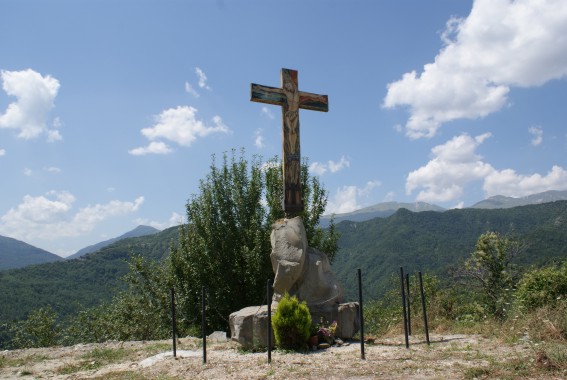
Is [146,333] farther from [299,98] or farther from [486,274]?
[486,274]

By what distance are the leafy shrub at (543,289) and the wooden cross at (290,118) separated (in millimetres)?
6561

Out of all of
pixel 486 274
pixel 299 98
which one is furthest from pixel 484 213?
pixel 299 98

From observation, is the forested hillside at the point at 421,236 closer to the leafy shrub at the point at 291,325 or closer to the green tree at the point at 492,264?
the green tree at the point at 492,264

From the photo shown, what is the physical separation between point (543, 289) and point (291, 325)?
722cm

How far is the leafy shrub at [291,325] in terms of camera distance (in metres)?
8.99

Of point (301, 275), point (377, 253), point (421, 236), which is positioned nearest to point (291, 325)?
point (301, 275)

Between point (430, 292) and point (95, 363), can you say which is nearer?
point (95, 363)

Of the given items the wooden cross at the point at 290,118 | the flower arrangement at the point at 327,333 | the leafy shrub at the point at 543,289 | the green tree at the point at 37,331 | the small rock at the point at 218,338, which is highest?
the wooden cross at the point at 290,118

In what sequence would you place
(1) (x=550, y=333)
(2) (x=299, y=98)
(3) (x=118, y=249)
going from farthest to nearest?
1. (3) (x=118, y=249)
2. (2) (x=299, y=98)
3. (1) (x=550, y=333)

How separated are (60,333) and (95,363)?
57.1 ft

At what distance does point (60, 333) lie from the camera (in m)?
24.8

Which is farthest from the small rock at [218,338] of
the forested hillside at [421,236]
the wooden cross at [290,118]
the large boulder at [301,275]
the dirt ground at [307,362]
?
the forested hillside at [421,236]

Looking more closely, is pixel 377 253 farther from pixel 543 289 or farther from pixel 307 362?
pixel 307 362

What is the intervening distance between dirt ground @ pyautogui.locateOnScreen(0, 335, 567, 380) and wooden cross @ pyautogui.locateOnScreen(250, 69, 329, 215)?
379 cm
